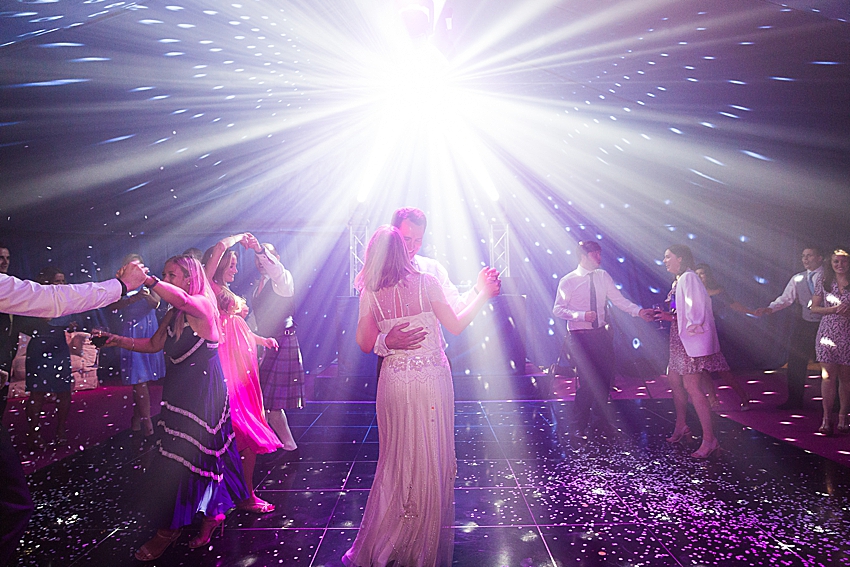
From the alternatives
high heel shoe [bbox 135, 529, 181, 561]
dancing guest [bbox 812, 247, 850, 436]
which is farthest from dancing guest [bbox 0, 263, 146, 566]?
dancing guest [bbox 812, 247, 850, 436]

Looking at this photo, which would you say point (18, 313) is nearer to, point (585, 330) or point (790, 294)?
point (585, 330)

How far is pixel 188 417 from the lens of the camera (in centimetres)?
250

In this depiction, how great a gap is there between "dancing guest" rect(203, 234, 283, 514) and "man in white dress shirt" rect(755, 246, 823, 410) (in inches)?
184

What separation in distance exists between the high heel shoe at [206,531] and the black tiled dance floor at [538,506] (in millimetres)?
37

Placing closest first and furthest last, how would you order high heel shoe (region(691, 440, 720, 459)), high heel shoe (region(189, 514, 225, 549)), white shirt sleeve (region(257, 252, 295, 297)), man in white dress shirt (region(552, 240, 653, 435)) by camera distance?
1. high heel shoe (region(189, 514, 225, 549))
2. white shirt sleeve (region(257, 252, 295, 297))
3. high heel shoe (region(691, 440, 720, 459))
4. man in white dress shirt (region(552, 240, 653, 435))

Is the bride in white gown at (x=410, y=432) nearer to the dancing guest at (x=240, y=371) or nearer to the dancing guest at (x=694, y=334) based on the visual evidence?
the dancing guest at (x=240, y=371)

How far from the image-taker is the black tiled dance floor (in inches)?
95.8

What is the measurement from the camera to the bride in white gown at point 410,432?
2.20 meters

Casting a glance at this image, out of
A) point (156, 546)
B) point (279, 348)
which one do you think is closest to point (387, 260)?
point (156, 546)

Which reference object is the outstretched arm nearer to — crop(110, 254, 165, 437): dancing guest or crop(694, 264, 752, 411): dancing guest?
crop(110, 254, 165, 437): dancing guest

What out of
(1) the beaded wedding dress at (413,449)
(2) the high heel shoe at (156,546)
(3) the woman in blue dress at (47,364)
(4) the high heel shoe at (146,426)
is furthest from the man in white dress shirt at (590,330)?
(3) the woman in blue dress at (47,364)

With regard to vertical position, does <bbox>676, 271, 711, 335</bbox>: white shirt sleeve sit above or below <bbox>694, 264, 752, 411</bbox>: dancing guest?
above

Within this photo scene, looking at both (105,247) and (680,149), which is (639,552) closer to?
(680,149)

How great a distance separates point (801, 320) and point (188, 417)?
5.41 meters
